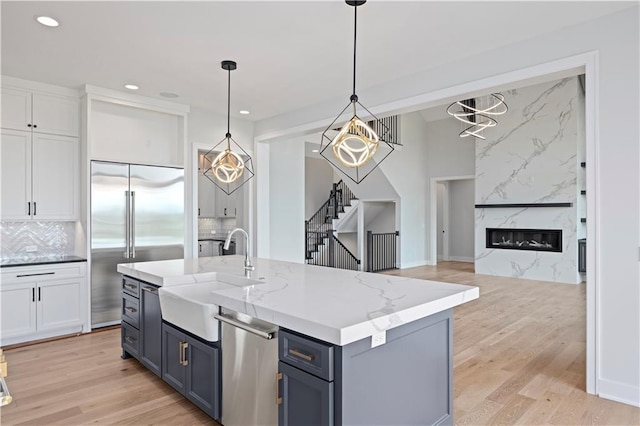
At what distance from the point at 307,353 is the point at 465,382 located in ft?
6.59

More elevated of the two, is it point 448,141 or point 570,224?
point 448,141

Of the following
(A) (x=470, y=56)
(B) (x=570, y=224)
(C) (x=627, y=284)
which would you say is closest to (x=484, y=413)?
(C) (x=627, y=284)

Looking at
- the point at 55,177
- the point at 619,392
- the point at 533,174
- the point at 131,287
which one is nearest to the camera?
the point at 619,392

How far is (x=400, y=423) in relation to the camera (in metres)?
2.05

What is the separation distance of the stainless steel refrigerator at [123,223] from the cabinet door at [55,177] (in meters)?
0.33

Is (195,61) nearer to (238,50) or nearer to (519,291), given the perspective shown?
(238,50)

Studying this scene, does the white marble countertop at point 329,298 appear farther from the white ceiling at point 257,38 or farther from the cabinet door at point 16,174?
the cabinet door at point 16,174

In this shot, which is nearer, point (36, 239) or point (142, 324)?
point (142, 324)

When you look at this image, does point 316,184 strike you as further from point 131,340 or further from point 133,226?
point 131,340

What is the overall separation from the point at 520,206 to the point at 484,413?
21.4ft

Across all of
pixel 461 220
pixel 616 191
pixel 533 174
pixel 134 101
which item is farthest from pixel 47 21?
pixel 461 220

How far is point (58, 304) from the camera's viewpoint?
446 centimetres

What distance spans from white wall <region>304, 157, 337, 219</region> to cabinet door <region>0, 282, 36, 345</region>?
8.51 meters

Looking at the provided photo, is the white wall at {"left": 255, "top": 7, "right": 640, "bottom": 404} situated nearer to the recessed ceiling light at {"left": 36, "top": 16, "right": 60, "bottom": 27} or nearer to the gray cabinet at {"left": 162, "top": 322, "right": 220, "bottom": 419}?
the gray cabinet at {"left": 162, "top": 322, "right": 220, "bottom": 419}
